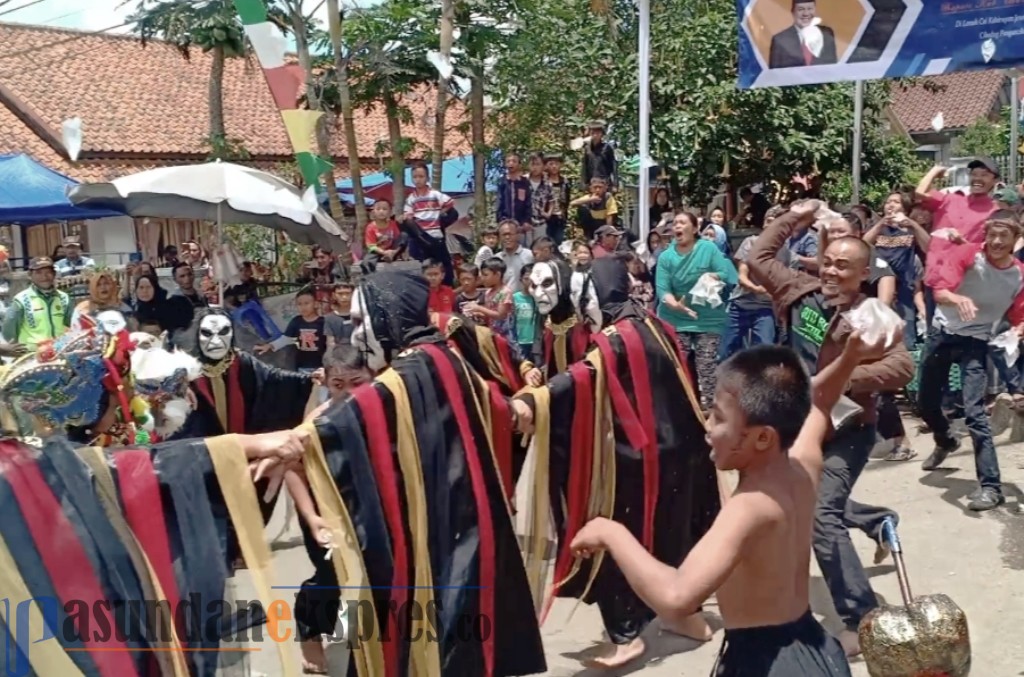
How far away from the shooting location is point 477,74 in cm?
1445

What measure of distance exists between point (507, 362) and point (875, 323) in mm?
1803

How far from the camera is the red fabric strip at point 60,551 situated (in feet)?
8.20

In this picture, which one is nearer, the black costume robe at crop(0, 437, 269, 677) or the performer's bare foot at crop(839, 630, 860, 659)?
the black costume robe at crop(0, 437, 269, 677)

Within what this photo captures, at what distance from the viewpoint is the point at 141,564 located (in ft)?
8.61

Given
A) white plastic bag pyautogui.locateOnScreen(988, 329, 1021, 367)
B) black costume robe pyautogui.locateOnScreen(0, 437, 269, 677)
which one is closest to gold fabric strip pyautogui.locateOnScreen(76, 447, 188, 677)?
black costume robe pyautogui.locateOnScreen(0, 437, 269, 677)

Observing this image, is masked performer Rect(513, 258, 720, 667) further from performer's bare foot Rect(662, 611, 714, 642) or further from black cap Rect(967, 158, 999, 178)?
black cap Rect(967, 158, 999, 178)

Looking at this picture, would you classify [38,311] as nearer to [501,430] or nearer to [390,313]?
[390,313]

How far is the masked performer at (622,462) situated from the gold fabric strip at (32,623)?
1679 mm

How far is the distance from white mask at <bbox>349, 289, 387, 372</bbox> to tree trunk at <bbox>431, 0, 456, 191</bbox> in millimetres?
8787

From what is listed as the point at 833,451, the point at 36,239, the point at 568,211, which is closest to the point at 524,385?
the point at 833,451

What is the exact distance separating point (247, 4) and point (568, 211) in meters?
5.30

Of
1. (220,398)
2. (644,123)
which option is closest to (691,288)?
(644,123)

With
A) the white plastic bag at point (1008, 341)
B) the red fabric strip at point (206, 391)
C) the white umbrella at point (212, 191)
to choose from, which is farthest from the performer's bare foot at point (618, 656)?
the white umbrella at point (212, 191)

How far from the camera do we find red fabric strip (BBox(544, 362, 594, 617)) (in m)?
3.97
